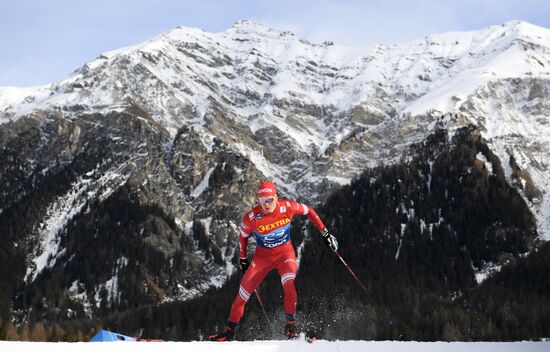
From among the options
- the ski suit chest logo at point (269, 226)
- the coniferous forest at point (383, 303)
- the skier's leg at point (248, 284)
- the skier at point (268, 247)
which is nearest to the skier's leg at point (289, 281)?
the skier at point (268, 247)

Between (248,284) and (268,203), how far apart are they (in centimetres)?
248

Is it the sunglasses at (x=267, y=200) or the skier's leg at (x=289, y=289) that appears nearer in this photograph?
the skier's leg at (x=289, y=289)

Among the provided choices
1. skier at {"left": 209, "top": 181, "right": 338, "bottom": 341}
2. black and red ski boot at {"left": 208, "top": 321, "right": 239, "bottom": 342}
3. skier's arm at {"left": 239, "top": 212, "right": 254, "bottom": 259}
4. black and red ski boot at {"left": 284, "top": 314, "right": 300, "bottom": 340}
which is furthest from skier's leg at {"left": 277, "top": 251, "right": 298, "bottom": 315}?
black and red ski boot at {"left": 208, "top": 321, "right": 239, "bottom": 342}

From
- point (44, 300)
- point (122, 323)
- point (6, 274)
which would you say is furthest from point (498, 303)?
point (6, 274)

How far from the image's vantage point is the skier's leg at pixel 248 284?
19781 millimetres

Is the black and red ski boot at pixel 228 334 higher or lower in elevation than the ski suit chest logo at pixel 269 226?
lower

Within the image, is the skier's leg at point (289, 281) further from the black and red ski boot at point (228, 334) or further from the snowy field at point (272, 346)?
the snowy field at point (272, 346)

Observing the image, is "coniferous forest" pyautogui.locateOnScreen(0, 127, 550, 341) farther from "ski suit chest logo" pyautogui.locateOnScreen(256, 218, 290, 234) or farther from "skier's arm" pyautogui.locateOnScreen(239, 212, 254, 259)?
"ski suit chest logo" pyautogui.locateOnScreen(256, 218, 290, 234)

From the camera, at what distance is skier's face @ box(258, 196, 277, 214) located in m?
19.5

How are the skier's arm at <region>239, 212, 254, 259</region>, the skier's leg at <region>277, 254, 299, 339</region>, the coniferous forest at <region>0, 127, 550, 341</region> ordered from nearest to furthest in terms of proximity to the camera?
the skier's leg at <region>277, 254, 299, 339</region>, the skier's arm at <region>239, 212, 254, 259</region>, the coniferous forest at <region>0, 127, 550, 341</region>

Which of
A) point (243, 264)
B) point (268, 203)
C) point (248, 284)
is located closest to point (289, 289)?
point (248, 284)

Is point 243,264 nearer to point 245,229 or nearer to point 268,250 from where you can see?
point 268,250

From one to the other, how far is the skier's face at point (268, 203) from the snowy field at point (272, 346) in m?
4.80

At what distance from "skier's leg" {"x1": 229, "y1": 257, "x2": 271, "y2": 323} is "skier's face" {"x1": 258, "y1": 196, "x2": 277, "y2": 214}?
5.08 ft
